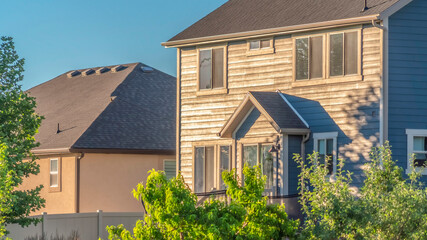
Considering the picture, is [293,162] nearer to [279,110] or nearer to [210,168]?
[279,110]

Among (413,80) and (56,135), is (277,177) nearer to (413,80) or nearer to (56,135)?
(413,80)

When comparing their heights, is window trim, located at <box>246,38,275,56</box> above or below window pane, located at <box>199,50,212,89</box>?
above

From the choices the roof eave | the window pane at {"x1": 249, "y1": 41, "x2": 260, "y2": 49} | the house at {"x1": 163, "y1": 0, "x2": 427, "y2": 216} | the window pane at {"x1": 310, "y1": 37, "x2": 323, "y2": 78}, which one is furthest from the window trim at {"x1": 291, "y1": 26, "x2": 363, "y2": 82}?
the window pane at {"x1": 249, "y1": 41, "x2": 260, "y2": 49}

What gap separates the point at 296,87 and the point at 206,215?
38.6 feet

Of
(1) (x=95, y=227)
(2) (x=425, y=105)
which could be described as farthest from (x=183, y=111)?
(2) (x=425, y=105)

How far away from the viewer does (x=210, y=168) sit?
3033 cm

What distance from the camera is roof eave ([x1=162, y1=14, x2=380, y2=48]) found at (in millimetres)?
25859

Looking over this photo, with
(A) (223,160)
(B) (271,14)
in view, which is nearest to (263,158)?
(A) (223,160)

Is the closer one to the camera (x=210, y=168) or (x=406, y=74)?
(x=406, y=74)

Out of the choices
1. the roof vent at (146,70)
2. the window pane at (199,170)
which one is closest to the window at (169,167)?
the window pane at (199,170)

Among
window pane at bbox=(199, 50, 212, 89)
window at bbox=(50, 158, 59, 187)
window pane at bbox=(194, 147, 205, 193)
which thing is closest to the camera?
window pane at bbox=(199, 50, 212, 89)

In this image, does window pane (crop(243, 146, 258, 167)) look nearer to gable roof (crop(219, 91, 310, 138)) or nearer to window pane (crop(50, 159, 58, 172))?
gable roof (crop(219, 91, 310, 138))

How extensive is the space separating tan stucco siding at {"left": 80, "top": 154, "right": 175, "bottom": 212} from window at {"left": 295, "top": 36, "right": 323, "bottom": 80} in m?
10.4

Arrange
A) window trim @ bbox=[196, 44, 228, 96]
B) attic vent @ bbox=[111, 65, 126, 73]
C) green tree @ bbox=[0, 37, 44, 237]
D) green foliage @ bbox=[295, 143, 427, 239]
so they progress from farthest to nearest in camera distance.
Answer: attic vent @ bbox=[111, 65, 126, 73] → window trim @ bbox=[196, 44, 228, 96] → green tree @ bbox=[0, 37, 44, 237] → green foliage @ bbox=[295, 143, 427, 239]
